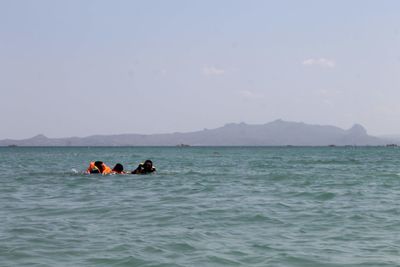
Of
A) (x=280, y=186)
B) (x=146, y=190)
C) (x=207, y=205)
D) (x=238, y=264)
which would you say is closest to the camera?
(x=238, y=264)

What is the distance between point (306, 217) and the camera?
54.7 feet

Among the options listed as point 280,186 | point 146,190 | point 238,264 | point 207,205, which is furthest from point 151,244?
point 280,186

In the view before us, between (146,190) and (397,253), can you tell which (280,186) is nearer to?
(146,190)

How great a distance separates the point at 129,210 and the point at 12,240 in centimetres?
577

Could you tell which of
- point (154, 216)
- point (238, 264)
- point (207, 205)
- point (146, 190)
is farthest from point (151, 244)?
point (146, 190)

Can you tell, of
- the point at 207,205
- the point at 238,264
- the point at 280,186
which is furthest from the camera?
the point at 280,186

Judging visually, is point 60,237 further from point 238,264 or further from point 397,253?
point 397,253

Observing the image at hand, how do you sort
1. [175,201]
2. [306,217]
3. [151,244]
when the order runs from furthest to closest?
[175,201]
[306,217]
[151,244]

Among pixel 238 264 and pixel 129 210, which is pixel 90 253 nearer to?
pixel 238 264

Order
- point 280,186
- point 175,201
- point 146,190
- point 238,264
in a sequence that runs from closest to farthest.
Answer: point 238,264, point 175,201, point 146,190, point 280,186

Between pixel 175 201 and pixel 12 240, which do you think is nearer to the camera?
pixel 12 240

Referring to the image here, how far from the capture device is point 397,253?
11500 mm

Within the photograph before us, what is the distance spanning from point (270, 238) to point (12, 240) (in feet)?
18.4

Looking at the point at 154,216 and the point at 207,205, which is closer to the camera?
the point at 154,216
